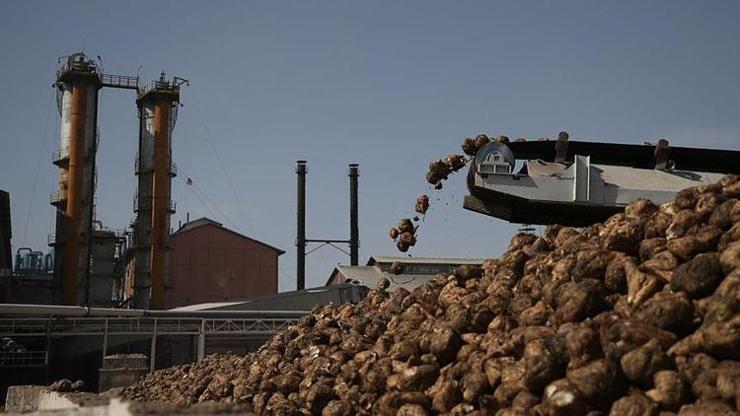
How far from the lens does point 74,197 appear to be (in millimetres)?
35531

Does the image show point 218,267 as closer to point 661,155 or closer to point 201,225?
point 201,225

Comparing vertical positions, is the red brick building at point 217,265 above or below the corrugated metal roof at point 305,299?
above

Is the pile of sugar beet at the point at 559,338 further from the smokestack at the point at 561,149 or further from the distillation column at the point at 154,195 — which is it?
the distillation column at the point at 154,195

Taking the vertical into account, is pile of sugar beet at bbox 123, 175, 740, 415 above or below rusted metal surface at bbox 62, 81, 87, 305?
below

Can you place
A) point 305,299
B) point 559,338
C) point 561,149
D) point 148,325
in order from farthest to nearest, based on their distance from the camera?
point 305,299
point 148,325
point 561,149
point 559,338

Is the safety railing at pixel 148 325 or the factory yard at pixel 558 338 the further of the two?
the safety railing at pixel 148 325

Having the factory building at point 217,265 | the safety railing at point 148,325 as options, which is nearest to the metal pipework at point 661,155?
the safety railing at point 148,325

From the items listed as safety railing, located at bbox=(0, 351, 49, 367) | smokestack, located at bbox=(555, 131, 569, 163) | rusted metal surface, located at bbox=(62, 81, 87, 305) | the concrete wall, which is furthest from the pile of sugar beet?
the concrete wall

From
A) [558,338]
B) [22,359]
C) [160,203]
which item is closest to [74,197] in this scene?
[160,203]

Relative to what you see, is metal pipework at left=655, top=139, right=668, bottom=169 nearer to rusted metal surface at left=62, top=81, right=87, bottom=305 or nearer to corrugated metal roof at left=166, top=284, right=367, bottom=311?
corrugated metal roof at left=166, top=284, right=367, bottom=311

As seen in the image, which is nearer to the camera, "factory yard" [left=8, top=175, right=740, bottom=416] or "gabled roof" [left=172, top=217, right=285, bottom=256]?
"factory yard" [left=8, top=175, right=740, bottom=416]

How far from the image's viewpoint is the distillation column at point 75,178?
35281mm

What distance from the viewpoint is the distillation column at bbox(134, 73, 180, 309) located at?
119ft

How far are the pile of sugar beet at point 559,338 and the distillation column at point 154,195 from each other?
27.1 meters
